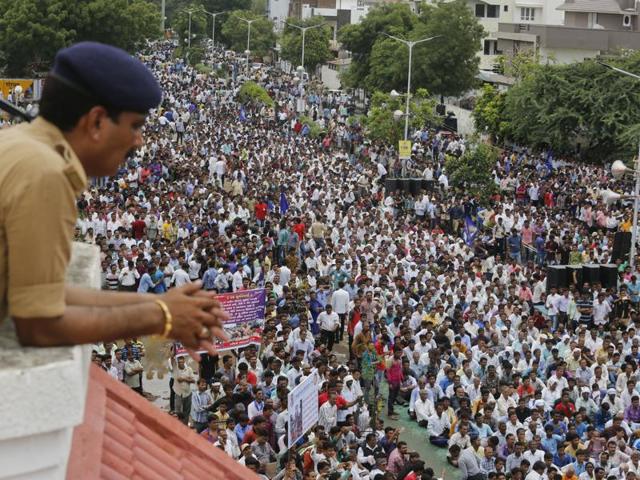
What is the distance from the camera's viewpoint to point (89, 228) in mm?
20328

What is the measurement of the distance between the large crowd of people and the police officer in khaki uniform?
23.2 feet

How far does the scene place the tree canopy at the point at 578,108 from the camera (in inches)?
1464

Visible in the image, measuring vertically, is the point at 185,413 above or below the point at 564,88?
below

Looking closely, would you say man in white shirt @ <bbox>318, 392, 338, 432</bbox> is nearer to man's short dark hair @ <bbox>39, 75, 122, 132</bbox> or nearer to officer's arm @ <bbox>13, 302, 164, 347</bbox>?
officer's arm @ <bbox>13, 302, 164, 347</bbox>

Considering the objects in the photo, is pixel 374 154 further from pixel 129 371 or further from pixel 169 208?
pixel 129 371

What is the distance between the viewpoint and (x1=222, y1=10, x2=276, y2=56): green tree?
275 ft

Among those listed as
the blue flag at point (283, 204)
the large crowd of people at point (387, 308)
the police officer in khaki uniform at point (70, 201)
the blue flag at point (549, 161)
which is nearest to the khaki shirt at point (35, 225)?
the police officer in khaki uniform at point (70, 201)

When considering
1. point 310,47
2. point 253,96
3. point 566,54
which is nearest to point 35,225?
point 253,96

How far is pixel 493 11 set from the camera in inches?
2645

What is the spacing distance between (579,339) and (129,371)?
6198mm

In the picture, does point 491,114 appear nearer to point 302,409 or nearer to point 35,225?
point 302,409

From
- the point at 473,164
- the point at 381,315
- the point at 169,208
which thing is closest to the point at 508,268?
the point at 381,315

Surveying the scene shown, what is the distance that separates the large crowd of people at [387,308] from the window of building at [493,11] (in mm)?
34804

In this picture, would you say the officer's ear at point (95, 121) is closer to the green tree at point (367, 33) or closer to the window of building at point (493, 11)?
the green tree at point (367, 33)
